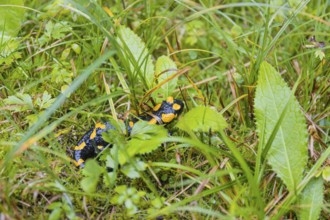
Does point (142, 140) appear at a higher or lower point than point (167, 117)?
higher

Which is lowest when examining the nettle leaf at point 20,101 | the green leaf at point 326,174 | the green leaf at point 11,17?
the green leaf at point 326,174

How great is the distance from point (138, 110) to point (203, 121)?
0.68 m

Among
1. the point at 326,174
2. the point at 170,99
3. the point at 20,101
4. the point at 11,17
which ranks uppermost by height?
the point at 11,17

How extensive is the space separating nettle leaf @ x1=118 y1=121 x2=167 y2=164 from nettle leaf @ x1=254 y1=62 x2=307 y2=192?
671 millimetres

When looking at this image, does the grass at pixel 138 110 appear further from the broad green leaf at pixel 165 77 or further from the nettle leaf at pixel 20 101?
the broad green leaf at pixel 165 77

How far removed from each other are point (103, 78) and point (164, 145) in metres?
0.76

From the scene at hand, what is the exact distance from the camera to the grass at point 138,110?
265cm

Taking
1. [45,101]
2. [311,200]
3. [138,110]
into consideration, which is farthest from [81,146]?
[311,200]

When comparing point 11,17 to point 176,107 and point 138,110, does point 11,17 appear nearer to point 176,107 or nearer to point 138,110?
point 138,110

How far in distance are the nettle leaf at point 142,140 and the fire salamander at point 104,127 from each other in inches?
7.6

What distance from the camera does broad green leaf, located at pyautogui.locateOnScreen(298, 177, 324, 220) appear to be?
8.95 feet

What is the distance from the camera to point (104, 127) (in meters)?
3.27

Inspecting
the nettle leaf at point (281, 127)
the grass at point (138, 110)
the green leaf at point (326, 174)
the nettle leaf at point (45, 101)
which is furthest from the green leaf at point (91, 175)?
the green leaf at point (326, 174)

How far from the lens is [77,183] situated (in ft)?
9.68
